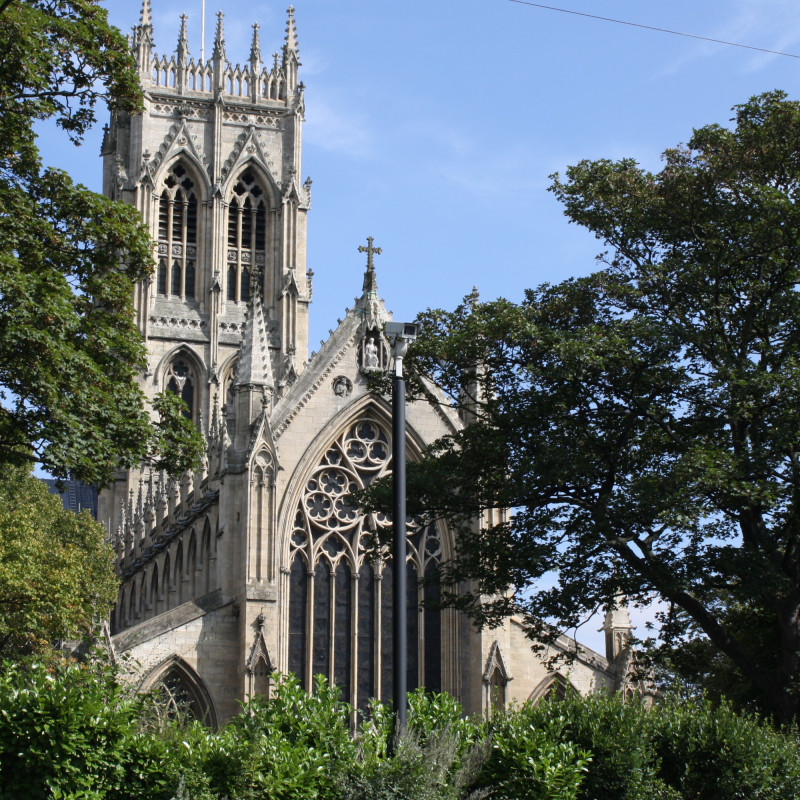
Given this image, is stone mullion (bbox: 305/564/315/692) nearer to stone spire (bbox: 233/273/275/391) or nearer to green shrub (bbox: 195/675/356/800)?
stone spire (bbox: 233/273/275/391)

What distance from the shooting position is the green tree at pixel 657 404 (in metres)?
21.9

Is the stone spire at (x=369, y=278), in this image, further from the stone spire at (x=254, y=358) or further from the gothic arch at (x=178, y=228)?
the gothic arch at (x=178, y=228)

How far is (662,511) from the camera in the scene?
2098cm

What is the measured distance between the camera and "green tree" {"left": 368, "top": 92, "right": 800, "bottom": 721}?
862 inches

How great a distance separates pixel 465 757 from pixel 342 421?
1991cm

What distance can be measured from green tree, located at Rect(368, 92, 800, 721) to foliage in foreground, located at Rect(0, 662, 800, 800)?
8.49ft

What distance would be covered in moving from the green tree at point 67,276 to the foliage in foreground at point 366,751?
4.04 meters

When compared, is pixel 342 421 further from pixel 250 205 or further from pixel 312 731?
pixel 250 205

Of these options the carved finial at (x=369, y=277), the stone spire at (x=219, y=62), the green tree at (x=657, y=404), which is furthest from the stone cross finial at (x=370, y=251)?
the stone spire at (x=219, y=62)

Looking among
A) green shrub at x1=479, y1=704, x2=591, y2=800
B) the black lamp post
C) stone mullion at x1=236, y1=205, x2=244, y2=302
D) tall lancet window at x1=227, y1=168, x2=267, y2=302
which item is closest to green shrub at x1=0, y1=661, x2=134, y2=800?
the black lamp post

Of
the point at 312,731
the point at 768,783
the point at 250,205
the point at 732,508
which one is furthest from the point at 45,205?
the point at 250,205

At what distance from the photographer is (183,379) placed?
5919cm

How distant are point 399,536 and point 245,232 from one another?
4739cm

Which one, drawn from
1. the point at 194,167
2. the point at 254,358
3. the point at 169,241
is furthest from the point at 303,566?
the point at 194,167
